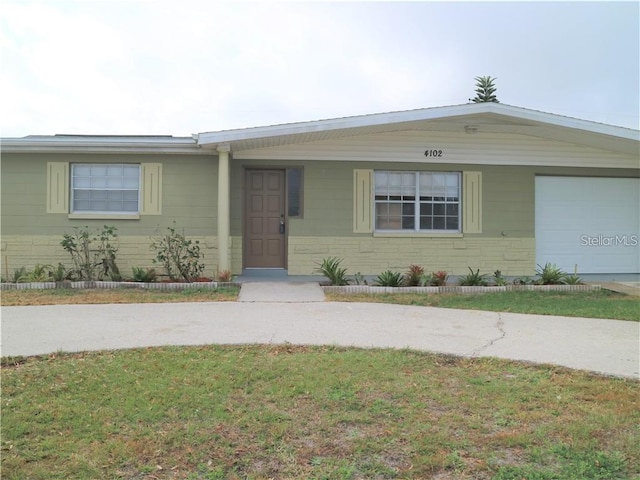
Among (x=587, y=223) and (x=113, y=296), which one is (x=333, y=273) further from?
(x=587, y=223)

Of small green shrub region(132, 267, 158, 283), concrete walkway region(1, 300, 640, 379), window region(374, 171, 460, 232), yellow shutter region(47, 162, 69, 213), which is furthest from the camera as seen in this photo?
window region(374, 171, 460, 232)

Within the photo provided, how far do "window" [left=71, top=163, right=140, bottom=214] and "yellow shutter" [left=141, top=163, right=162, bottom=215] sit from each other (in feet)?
0.56

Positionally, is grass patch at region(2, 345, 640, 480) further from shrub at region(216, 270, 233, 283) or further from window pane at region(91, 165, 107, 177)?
window pane at region(91, 165, 107, 177)

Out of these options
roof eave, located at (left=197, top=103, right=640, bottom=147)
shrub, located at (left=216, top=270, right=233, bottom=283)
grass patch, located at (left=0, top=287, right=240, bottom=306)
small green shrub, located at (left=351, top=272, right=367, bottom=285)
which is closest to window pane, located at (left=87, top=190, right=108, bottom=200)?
grass patch, located at (left=0, top=287, right=240, bottom=306)

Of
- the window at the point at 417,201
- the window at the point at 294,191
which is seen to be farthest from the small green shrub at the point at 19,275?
the window at the point at 417,201

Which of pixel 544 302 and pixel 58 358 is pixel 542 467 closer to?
pixel 58 358

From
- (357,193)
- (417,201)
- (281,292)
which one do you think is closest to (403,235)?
(417,201)

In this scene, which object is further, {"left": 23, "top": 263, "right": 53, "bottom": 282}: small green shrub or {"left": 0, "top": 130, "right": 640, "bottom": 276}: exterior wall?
{"left": 0, "top": 130, "right": 640, "bottom": 276}: exterior wall

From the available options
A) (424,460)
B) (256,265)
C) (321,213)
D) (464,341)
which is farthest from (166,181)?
(424,460)

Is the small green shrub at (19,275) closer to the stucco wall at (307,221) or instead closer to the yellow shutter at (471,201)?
the stucco wall at (307,221)

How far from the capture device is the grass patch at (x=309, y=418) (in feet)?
10.2

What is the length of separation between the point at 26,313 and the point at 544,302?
829 centimetres

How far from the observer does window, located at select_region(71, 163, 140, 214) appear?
11.1m
